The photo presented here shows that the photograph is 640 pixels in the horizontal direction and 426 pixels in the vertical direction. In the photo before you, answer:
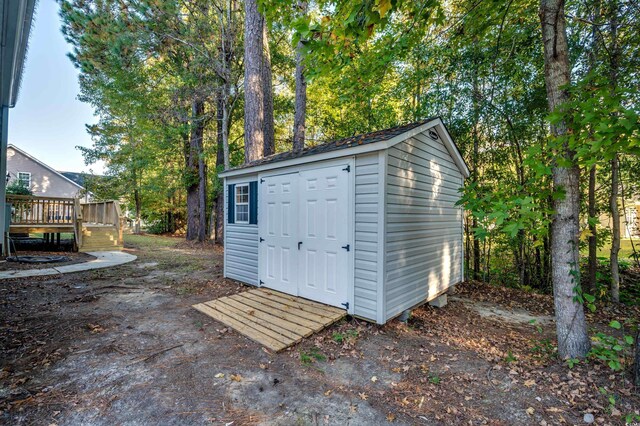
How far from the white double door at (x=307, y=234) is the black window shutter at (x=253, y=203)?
23cm

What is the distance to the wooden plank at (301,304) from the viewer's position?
4011mm

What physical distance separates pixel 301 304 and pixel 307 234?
113 centimetres

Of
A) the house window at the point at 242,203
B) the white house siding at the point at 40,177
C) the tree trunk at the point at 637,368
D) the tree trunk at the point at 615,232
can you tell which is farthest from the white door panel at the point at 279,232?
the white house siding at the point at 40,177

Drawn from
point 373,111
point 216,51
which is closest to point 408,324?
point 373,111

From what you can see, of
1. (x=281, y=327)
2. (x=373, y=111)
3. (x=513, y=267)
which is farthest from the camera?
(x=373, y=111)

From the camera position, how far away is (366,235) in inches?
152

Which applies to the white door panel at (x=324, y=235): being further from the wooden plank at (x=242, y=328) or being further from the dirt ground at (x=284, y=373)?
the wooden plank at (x=242, y=328)

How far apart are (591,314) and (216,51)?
42.2 feet

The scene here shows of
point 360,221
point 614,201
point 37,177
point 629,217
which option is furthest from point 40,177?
point 629,217

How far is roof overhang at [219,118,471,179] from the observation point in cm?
372

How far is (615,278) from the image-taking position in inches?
204

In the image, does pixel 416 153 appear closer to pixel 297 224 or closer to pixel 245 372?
pixel 297 224

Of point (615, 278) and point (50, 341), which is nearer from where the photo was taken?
point (50, 341)

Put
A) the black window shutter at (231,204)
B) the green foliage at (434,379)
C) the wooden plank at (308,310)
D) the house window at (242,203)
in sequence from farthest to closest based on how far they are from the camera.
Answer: the black window shutter at (231,204) → the house window at (242,203) → the wooden plank at (308,310) → the green foliage at (434,379)
